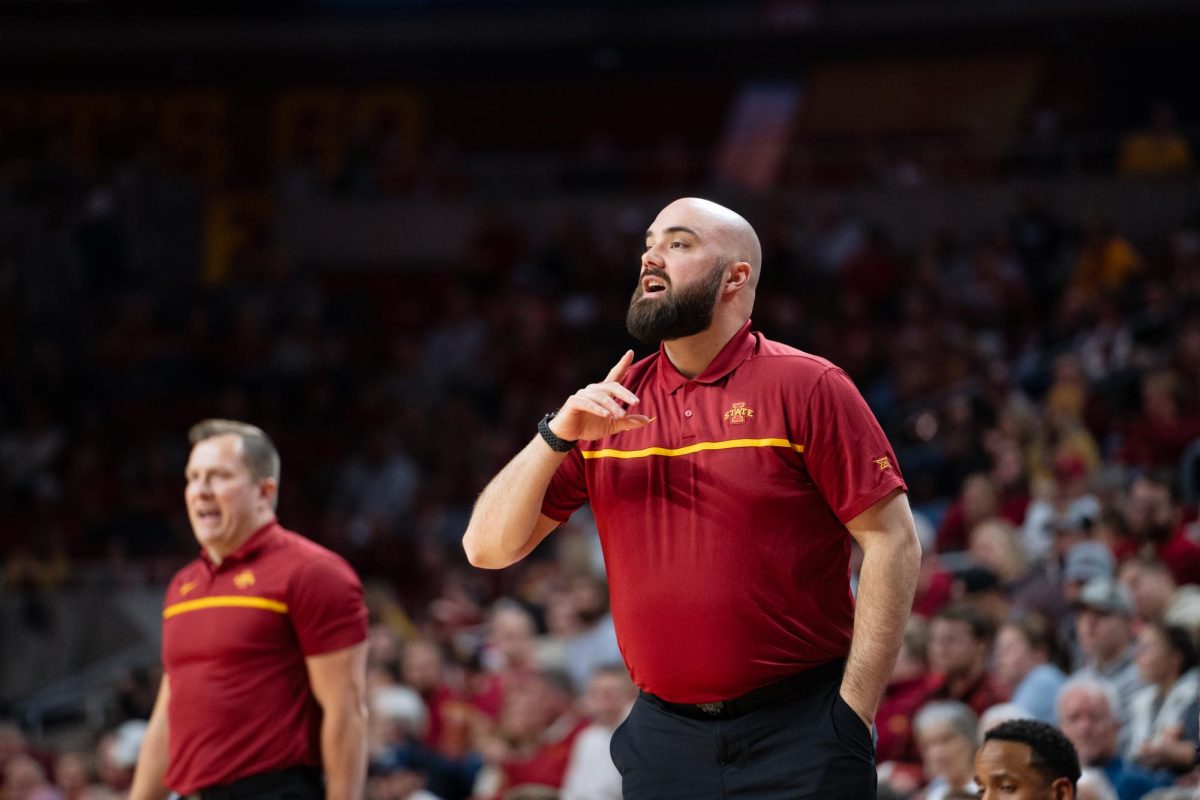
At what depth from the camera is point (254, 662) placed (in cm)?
430

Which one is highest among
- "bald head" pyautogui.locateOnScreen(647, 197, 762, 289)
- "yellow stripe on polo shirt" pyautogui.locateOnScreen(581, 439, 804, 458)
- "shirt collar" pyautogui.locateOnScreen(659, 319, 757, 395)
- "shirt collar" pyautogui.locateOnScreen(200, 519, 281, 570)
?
"bald head" pyautogui.locateOnScreen(647, 197, 762, 289)

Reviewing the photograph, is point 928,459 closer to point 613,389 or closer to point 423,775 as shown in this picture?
→ point 423,775

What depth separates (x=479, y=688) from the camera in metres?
8.84

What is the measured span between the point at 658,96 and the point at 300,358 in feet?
20.4

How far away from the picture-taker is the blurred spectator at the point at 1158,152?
14.7 metres

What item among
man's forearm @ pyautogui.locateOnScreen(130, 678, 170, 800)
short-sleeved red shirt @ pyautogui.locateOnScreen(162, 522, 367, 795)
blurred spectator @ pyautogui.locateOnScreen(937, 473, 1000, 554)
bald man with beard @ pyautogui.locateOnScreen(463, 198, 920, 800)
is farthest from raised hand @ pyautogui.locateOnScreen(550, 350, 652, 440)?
blurred spectator @ pyautogui.locateOnScreen(937, 473, 1000, 554)

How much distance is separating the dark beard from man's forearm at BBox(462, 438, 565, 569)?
31 centimetres

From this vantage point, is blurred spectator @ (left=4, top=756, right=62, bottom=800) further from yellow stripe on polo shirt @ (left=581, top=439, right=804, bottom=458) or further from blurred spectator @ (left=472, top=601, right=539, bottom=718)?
yellow stripe on polo shirt @ (left=581, top=439, right=804, bottom=458)

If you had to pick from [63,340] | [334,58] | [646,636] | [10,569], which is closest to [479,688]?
[10,569]

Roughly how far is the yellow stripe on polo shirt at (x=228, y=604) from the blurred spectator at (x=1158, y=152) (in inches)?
480

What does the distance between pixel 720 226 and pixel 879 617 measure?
88cm

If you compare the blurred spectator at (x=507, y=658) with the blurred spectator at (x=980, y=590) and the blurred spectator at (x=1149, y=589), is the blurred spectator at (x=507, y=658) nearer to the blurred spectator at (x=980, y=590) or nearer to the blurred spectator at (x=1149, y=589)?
the blurred spectator at (x=980, y=590)

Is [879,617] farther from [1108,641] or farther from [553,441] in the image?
[1108,641]

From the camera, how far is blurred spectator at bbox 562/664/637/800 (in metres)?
6.64
